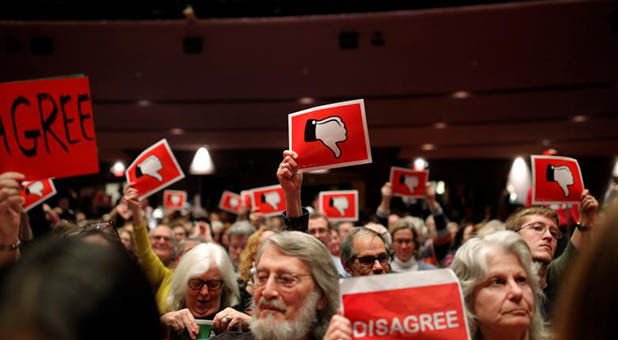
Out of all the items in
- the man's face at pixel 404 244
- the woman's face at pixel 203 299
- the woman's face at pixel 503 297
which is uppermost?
the woman's face at pixel 503 297

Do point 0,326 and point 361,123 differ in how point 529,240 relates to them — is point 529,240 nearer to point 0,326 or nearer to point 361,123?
point 361,123

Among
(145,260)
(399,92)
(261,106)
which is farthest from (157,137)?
(145,260)

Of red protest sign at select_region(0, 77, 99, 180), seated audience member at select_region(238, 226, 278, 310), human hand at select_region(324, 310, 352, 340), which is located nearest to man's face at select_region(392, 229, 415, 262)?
seated audience member at select_region(238, 226, 278, 310)

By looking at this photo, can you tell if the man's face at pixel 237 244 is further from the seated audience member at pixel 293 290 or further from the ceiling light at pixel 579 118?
the ceiling light at pixel 579 118

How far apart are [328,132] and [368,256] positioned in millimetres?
818

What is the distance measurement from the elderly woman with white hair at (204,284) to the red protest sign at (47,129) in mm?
681

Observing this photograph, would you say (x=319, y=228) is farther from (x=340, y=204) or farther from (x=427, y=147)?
(x=427, y=147)

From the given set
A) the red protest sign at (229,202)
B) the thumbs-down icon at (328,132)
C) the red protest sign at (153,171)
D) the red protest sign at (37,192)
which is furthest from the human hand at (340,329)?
the red protest sign at (229,202)

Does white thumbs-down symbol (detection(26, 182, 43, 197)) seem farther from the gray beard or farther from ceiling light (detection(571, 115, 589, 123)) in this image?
ceiling light (detection(571, 115, 589, 123))

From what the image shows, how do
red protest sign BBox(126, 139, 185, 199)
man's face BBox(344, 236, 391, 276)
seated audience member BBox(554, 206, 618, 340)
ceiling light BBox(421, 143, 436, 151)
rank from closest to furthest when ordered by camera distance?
seated audience member BBox(554, 206, 618, 340) → man's face BBox(344, 236, 391, 276) → red protest sign BBox(126, 139, 185, 199) → ceiling light BBox(421, 143, 436, 151)

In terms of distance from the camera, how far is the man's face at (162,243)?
4.95 metres

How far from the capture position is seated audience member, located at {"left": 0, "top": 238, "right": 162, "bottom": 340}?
0.84 m

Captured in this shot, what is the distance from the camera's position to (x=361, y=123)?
9.70 feet

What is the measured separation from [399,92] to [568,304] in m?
10.7
